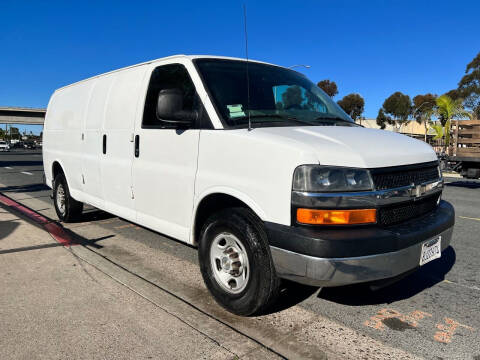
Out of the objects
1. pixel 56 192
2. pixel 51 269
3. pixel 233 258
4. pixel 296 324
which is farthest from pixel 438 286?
pixel 56 192

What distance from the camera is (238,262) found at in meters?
3.03

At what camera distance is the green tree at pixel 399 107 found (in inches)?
2544

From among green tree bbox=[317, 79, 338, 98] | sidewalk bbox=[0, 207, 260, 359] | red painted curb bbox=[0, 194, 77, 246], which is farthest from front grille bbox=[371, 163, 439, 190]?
green tree bbox=[317, 79, 338, 98]

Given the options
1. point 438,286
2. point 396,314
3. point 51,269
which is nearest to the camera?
point 396,314

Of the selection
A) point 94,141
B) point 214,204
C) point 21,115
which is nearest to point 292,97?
point 214,204

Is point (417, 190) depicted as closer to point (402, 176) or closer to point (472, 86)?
point (402, 176)

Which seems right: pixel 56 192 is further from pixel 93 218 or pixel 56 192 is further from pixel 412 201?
pixel 412 201

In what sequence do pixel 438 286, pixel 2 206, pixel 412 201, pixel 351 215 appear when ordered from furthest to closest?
pixel 2 206
pixel 438 286
pixel 412 201
pixel 351 215

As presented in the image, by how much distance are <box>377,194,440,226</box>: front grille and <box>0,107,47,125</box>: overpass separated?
64.8m

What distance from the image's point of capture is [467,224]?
6508mm

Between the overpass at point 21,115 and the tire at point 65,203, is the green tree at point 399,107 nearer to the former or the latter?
the overpass at point 21,115

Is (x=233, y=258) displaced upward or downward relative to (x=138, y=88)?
downward

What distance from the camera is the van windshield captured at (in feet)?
10.8

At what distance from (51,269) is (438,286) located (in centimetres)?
390
